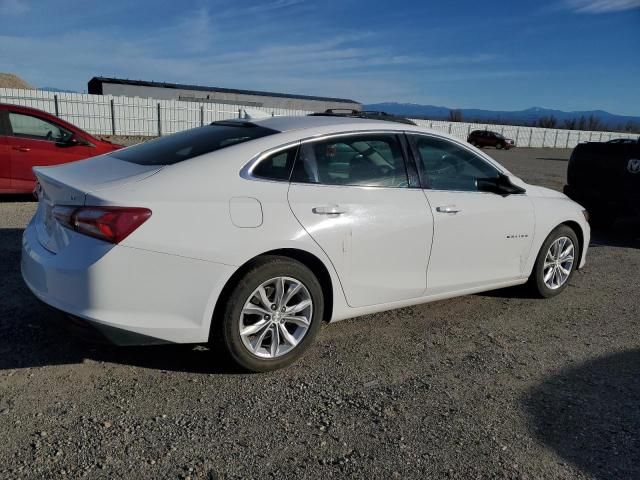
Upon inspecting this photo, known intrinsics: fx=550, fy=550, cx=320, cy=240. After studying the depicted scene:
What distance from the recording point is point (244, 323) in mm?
3344

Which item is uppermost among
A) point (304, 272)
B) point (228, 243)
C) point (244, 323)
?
point (228, 243)

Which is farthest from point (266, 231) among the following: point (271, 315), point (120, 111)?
point (120, 111)

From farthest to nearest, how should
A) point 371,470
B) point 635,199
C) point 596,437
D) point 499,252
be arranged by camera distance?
point 635,199 < point 499,252 < point 596,437 < point 371,470

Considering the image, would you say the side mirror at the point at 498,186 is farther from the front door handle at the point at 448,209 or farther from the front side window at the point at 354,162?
the front side window at the point at 354,162

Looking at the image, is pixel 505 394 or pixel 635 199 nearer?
pixel 505 394

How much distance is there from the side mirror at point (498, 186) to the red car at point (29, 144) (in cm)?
638

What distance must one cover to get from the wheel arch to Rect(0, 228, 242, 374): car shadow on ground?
356 mm

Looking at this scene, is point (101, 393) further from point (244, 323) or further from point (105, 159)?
point (105, 159)

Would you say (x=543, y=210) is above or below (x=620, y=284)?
above

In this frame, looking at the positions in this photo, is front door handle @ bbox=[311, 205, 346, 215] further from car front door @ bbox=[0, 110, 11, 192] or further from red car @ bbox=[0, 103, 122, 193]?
car front door @ bbox=[0, 110, 11, 192]

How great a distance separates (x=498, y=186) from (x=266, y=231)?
2190mm

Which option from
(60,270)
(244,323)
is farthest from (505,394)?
(60,270)

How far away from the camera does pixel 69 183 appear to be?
317 centimetres

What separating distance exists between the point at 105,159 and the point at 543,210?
3.60 meters
